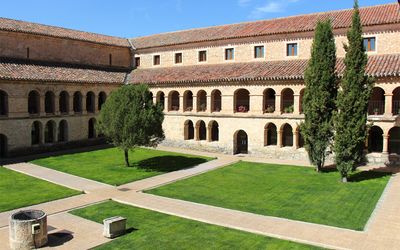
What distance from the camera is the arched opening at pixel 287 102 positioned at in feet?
103

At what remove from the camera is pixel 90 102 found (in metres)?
38.6

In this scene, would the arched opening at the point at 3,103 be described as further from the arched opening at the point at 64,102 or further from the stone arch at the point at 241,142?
the stone arch at the point at 241,142

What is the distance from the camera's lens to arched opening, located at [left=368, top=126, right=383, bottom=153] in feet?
98.1

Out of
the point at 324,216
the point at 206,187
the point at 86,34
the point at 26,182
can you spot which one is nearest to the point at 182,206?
the point at 206,187

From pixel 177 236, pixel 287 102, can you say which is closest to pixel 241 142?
pixel 287 102

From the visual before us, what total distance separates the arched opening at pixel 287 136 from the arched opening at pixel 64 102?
67.3 feet

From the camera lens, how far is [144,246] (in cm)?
1339

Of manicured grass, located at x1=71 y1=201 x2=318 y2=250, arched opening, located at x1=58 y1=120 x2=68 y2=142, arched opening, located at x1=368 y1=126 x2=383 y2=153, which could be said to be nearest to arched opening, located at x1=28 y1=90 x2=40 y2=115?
arched opening, located at x1=58 y1=120 x2=68 y2=142

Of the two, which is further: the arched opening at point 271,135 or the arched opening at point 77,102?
the arched opening at point 77,102

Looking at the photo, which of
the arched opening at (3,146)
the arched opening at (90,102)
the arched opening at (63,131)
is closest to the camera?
the arched opening at (3,146)

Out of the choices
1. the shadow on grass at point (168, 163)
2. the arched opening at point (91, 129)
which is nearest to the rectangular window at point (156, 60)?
the arched opening at point (91, 129)

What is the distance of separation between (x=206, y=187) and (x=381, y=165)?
14.2 meters

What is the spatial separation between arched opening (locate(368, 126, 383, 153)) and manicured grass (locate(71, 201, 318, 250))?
65.2ft

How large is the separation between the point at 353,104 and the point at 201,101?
61.0 feet
